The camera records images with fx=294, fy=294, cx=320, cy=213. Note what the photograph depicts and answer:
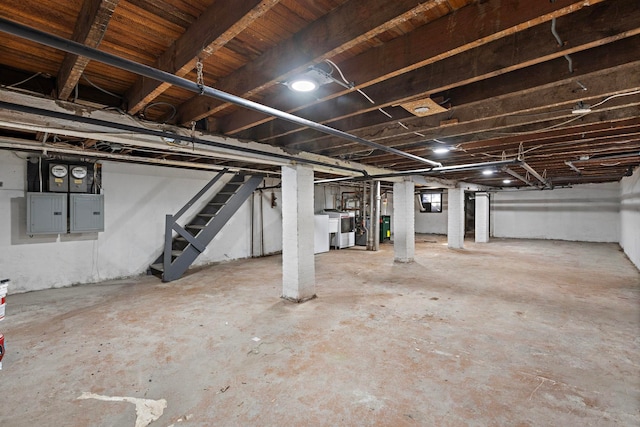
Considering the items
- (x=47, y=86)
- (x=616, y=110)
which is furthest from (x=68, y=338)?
(x=616, y=110)

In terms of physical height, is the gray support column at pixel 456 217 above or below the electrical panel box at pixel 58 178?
below

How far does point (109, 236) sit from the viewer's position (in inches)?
197

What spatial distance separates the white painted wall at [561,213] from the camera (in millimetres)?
9500

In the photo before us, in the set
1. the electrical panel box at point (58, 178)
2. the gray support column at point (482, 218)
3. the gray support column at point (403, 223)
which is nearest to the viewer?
the electrical panel box at point (58, 178)

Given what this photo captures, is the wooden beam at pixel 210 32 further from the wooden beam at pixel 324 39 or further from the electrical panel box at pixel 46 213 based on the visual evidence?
the electrical panel box at pixel 46 213

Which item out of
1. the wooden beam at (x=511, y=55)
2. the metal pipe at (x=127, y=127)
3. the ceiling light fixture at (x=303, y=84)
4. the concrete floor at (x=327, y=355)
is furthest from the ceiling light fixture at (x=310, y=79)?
the concrete floor at (x=327, y=355)

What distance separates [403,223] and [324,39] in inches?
222

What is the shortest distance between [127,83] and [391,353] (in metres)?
2.98

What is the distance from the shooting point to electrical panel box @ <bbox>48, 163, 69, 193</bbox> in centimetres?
430

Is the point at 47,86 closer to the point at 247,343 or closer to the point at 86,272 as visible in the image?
the point at 247,343

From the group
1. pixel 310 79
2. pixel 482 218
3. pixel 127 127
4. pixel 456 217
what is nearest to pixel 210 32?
pixel 310 79

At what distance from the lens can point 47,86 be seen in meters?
2.06

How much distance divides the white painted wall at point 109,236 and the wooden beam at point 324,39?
4.26 meters

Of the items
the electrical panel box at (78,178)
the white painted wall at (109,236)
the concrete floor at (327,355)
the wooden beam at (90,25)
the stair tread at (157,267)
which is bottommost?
the concrete floor at (327,355)
